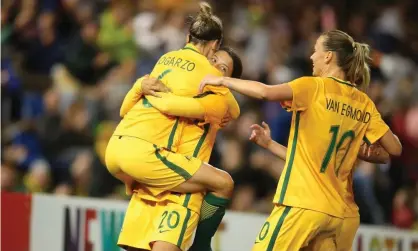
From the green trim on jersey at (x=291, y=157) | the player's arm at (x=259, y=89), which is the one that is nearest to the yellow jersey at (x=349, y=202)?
the green trim on jersey at (x=291, y=157)

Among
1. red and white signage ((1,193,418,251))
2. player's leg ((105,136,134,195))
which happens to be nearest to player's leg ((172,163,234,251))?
player's leg ((105,136,134,195))

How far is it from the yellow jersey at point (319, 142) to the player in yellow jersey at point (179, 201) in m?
0.61

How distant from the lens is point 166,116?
6.36 metres

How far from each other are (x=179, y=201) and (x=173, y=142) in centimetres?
36

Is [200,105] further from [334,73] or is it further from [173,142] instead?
[334,73]

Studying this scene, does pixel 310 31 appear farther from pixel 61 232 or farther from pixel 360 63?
pixel 360 63

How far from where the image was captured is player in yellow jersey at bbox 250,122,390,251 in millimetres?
6254

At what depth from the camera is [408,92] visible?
1235 centimetres

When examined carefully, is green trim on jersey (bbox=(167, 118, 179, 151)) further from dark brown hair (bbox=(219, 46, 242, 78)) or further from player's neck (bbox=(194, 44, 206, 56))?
dark brown hair (bbox=(219, 46, 242, 78))

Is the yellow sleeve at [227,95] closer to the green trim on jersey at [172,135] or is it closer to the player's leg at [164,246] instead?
the green trim on jersey at [172,135]

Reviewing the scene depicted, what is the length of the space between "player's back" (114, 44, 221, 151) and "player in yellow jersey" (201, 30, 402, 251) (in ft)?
1.26

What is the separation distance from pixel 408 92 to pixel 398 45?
975 mm

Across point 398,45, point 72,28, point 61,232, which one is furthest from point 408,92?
point 61,232

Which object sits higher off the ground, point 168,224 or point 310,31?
point 310,31
